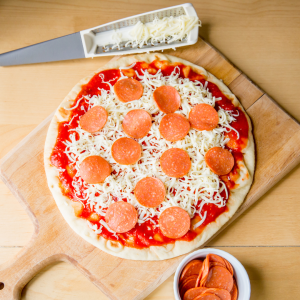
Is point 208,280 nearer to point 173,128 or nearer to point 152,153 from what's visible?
point 152,153

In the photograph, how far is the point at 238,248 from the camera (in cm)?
222

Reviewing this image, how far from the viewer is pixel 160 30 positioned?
2248mm

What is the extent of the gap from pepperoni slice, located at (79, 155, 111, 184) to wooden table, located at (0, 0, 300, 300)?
65 centimetres

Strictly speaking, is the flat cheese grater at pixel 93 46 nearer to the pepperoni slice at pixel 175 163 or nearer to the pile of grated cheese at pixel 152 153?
the pile of grated cheese at pixel 152 153

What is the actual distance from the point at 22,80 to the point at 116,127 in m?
0.93

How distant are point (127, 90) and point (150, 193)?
0.76 metres

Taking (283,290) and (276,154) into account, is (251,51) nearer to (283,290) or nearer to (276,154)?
Answer: (276,154)

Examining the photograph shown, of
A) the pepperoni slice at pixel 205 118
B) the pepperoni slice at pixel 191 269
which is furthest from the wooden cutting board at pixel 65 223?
the pepperoni slice at pixel 205 118

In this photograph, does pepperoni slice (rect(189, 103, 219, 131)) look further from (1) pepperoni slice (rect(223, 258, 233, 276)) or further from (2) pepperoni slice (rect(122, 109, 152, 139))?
(1) pepperoni slice (rect(223, 258, 233, 276))

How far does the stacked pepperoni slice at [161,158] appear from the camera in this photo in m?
2.00

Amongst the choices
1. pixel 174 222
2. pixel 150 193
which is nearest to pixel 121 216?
pixel 150 193

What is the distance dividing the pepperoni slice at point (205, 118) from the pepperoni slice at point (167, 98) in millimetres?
159

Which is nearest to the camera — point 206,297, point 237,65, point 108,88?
point 206,297

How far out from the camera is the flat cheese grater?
7.44 feet
